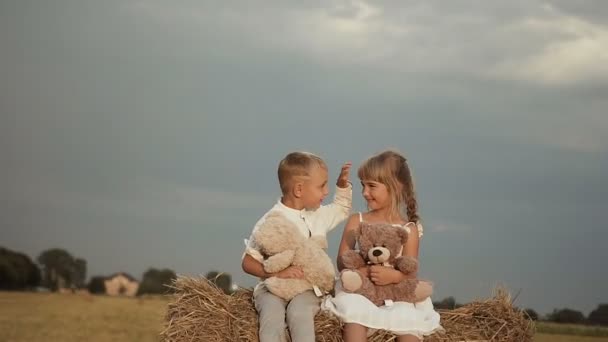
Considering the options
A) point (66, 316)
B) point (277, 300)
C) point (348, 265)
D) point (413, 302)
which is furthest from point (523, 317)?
point (66, 316)

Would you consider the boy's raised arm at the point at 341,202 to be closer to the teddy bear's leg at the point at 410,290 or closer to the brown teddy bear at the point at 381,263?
the brown teddy bear at the point at 381,263

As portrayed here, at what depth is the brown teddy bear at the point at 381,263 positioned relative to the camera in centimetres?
540

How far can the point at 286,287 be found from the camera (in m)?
5.47

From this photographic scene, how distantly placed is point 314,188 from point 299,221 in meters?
0.25

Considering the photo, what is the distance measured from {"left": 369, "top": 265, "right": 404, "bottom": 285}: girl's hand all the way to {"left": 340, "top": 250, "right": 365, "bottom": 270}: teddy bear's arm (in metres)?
0.12

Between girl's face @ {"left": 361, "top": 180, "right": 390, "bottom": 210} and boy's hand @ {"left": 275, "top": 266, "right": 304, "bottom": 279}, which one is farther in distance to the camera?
girl's face @ {"left": 361, "top": 180, "right": 390, "bottom": 210}

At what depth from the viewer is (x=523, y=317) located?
236 inches

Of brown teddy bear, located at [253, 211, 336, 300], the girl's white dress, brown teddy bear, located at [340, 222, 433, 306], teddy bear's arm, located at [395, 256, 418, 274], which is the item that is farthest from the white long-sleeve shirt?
teddy bear's arm, located at [395, 256, 418, 274]

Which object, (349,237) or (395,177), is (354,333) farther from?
(395,177)

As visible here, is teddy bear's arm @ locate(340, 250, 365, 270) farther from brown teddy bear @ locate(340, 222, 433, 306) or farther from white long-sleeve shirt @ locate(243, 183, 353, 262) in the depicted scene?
white long-sleeve shirt @ locate(243, 183, 353, 262)

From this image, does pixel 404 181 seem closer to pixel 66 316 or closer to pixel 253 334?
pixel 253 334

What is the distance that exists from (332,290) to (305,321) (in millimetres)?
418

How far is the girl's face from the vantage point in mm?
5711

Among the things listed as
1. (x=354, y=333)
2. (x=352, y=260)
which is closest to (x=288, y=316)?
(x=354, y=333)
